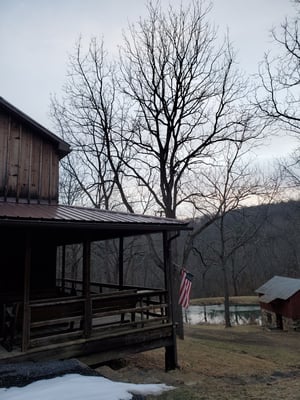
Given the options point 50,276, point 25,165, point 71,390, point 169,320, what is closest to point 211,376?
point 169,320

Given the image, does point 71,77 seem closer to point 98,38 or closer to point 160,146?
point 98,38

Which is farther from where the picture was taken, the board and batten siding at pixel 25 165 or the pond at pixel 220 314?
the pond at pixel 220 314

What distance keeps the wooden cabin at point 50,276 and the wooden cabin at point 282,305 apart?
17.8 meters

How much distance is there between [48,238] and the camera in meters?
9.60

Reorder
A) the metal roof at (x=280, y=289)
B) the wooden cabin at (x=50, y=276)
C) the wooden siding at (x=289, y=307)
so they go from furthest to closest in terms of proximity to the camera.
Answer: the metal roof at (x=280, y=289)
the wooden siding at (x=289, y=307)
the wooden cabin at (x=50, y=276)

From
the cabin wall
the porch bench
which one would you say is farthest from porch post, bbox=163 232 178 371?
the cabin wall

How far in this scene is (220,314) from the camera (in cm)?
3588

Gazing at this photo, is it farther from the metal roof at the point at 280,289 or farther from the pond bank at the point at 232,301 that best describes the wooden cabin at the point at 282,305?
the pond bank at the point at 232,301

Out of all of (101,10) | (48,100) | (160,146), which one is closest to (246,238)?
(160,146)

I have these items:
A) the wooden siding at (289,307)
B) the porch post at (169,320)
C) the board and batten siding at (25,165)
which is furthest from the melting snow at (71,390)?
the wooden siding at (289,307)

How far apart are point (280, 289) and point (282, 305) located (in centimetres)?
171

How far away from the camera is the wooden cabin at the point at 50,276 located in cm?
620

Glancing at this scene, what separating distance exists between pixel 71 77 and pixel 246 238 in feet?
62.0

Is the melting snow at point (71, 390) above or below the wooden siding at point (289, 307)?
above
